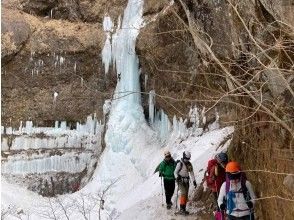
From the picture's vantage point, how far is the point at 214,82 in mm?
12492

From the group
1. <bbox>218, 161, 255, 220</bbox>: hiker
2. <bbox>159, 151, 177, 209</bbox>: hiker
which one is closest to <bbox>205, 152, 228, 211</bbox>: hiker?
<bbox>218, 161, 255, 220</bbox>: hiker

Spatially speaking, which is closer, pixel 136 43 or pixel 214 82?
pixel 214 82

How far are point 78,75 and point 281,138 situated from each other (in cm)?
1229

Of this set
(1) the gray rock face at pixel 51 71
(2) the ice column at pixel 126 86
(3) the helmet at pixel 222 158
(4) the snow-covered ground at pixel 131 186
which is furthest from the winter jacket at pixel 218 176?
(1) the gray rock face at pixel 51 71

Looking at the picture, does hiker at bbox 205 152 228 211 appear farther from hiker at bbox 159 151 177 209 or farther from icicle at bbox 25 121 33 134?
icicle at bbox 25 121 33 134

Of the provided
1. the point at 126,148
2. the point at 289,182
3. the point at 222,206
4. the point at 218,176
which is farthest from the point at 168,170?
the point at 126,148

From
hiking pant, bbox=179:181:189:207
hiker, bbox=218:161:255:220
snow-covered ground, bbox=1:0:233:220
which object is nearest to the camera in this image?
hiker, bbox=218:161:255:220

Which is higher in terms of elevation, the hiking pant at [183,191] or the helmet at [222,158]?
the helmet at [222,158]

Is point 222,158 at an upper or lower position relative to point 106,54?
lower

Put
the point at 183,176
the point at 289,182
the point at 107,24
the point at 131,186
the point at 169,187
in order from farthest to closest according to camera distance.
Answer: the point at 107,24, the point at 131,186, the point at 169,187, the point at 183,176, the point at 289,182

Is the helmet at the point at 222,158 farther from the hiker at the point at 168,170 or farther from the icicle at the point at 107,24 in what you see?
the icicle at the point at 107,24

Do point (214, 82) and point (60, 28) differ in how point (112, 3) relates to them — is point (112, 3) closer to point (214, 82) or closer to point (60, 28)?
point (60, 28)

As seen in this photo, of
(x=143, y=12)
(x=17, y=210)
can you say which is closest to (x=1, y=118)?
(x=17, y=210)

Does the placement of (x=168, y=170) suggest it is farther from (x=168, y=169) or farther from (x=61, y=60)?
(x=61, y=60)
